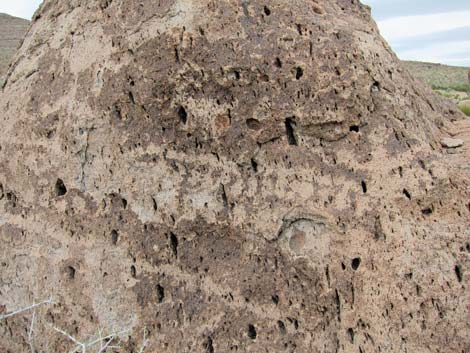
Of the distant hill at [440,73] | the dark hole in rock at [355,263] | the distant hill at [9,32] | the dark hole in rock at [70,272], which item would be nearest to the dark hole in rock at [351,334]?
the dark hole in rock at [355,263]

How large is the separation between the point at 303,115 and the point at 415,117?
65 cm

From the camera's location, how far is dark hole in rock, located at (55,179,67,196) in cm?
296

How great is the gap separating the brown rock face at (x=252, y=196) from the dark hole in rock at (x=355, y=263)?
0.02 metres

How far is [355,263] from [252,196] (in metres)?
0.59

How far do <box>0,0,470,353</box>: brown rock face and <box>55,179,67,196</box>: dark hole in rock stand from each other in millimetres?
19

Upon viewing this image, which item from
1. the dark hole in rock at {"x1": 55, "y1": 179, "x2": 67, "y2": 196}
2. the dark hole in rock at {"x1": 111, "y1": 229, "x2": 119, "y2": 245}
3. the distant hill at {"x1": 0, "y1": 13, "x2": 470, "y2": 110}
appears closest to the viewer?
the dark hole in rock at {"x1": 111, "y1": 229, "x2": 119, "y2": 245}

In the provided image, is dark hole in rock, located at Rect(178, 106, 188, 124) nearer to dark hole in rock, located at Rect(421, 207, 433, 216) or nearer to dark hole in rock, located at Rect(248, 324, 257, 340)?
dark hole in rock, located at Rect(248, 324, 257, 340)

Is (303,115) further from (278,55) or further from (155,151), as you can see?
(155,151)

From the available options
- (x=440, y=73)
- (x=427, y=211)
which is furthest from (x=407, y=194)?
(x=440, y=73)

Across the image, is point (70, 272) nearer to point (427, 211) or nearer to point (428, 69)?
point (427, 211)

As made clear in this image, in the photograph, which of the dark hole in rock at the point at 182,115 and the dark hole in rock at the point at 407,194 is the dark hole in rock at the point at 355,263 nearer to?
the dark hole in rock at the point at 407,194

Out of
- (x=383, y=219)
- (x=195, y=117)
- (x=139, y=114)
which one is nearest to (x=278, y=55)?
(x=195, y=117)

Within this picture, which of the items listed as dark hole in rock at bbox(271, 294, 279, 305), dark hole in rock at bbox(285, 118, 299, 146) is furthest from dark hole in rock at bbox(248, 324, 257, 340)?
dark hole in rock at bbox(285, 118, 299, 146)

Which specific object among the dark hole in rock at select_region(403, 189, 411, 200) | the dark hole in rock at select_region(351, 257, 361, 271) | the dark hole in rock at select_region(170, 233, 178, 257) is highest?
the dark hole in rock at select_region(403, 189, 411, 200)
